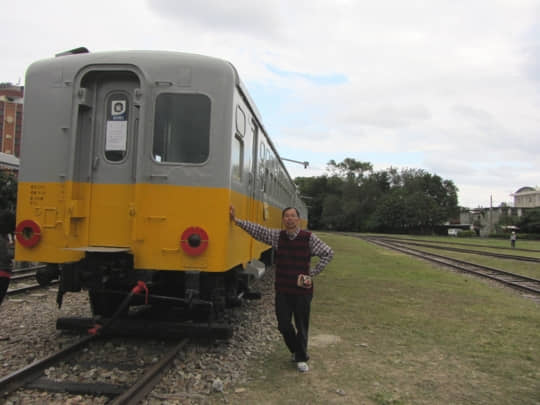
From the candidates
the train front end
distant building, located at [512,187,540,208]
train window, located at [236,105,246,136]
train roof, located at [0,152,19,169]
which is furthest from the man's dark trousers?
distant building, located at [512,187,540,208]

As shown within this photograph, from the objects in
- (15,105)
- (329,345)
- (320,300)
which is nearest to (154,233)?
(329,345)

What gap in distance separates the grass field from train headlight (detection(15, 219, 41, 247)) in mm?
2576

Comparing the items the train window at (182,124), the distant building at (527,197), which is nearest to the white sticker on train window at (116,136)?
the train window at (182,124)

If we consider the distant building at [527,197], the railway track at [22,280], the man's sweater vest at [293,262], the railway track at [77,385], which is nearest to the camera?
the railway track at [77,385]

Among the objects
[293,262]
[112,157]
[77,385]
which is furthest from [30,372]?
[293,262]

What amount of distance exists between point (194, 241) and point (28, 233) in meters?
1.86

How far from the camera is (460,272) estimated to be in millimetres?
16922

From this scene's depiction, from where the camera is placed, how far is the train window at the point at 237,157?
536cm

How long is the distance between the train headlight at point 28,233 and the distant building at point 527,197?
122 metres

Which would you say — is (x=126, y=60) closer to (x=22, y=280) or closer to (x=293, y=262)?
(x=293, y=262)

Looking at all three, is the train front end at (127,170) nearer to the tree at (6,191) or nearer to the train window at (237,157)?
the train window at (237,157)

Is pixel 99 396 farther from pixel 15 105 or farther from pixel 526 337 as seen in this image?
pixel 15 105

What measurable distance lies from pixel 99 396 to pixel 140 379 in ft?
1.24

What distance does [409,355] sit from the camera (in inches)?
236
